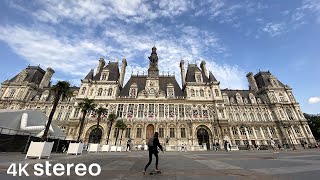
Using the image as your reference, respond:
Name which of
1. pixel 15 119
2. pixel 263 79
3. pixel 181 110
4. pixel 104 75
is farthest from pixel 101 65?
pixel 263 79

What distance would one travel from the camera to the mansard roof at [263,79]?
5651cm

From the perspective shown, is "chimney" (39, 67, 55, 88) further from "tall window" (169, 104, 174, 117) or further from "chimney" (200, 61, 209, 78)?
"chimney" (200, 61, 209, 78)

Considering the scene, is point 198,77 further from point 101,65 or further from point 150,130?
point 101,65

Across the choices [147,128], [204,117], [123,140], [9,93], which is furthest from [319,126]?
[9,93]

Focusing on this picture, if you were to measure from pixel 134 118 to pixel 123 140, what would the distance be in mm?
5715

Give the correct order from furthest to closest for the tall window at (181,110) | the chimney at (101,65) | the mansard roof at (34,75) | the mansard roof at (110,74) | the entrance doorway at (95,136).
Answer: the mansard roof at (34,75)
the chimney at (101,65)
the mansard roof at (110,74)
the tall window at (181,110)
the entrance doorway at (95,136)

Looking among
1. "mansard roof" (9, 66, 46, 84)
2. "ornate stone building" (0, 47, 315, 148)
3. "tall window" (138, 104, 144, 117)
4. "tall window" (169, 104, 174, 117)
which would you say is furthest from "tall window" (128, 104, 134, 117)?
"mansard roof" (9, 66, 46, 84)

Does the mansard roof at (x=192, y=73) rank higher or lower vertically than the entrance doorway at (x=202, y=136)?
higher

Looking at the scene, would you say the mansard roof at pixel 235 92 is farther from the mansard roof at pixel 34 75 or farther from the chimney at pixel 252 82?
the mansard roof at pixel 34 75

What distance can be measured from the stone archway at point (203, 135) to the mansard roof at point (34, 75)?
53651mm

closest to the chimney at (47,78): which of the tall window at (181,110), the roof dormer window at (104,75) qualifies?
the roof dormer window at (104,75)

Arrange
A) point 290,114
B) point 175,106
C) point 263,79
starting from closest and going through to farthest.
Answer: point 175,106
point 290,114
point 263,79

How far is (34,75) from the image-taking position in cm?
5462

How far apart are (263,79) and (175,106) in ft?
120
